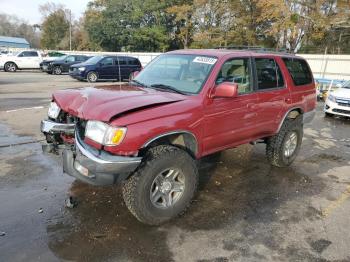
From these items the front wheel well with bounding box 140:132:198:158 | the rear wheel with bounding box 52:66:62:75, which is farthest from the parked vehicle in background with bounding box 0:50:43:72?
the front wheel well with bounding box 140:132:198:158

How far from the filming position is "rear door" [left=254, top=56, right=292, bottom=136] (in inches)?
212

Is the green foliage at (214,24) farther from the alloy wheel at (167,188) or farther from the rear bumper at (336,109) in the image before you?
the alloy wheel at (167,188)

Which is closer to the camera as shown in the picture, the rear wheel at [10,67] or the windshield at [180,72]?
the windshield at [180,72]

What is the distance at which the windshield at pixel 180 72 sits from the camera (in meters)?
4.65

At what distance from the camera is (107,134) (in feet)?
12.0

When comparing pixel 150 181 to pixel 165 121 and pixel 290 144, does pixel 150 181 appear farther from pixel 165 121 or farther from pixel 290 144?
pixel 290 144

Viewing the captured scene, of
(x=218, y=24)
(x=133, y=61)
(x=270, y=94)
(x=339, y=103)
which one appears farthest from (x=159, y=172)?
(x=218, y=24)

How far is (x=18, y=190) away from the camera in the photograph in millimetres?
4910

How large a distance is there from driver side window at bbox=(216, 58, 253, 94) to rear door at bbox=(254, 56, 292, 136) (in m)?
0.17

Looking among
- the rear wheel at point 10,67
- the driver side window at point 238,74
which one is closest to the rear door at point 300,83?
the driver side window at point 238,74

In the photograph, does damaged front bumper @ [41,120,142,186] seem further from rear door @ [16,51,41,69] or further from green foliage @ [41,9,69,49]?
green foliage @ [41,9,69,49]

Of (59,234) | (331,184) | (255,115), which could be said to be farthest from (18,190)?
(331,184)

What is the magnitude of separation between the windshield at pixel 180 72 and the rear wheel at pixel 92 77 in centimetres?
1596

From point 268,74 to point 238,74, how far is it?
0.77 meters
